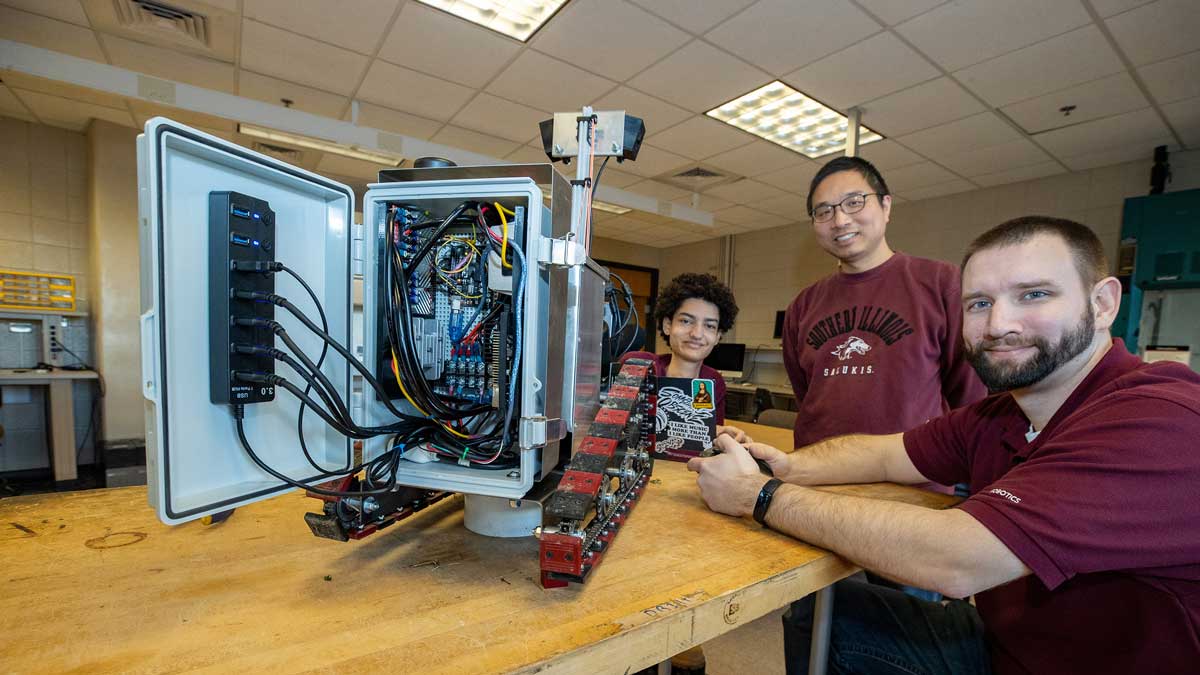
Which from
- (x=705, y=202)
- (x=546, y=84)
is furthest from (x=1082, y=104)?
(x=546, y=84)

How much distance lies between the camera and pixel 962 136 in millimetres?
3461

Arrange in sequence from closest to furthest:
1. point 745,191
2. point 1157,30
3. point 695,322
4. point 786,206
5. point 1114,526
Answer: point 1114,526 < point 695,322 < point 1157,30 < point 745,191 < point 786,206

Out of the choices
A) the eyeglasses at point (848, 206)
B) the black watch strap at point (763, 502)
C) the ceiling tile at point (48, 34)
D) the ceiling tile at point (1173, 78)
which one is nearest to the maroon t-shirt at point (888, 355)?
the eyeglasses at point (848, 206)

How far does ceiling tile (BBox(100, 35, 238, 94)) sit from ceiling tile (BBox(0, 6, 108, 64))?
0.26ft

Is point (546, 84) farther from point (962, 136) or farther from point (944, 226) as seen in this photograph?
point (944, 226)

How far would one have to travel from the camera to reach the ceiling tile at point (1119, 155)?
3400 millimetres

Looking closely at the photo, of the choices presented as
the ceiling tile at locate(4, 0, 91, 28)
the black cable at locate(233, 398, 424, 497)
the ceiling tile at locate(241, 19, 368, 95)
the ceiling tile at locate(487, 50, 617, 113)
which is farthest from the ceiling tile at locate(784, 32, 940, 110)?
the ceiling tile at locate(4, 0, 91, 28)

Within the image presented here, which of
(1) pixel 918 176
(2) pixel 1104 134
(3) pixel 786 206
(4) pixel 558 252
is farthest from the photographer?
(3) pixel 786 206

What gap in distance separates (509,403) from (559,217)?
331 millimetres

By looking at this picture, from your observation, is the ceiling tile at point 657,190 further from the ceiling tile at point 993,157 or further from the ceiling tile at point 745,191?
the ceiling tile at point 993,157

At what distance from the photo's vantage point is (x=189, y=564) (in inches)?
28.2

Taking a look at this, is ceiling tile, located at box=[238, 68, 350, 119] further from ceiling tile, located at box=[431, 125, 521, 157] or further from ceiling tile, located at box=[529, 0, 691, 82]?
ceiling tile, located at box=[529, 0, 691, 82]

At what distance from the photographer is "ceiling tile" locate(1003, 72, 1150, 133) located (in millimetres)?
2748

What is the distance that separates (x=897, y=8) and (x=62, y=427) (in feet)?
19.5
